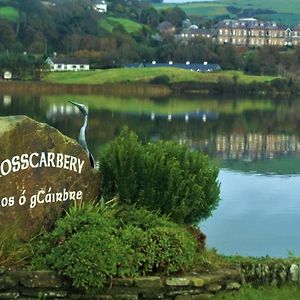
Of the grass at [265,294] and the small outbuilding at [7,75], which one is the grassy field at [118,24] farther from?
the grass at [265,294]

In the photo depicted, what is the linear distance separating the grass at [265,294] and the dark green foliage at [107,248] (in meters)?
0.65

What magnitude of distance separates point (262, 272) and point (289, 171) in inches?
895

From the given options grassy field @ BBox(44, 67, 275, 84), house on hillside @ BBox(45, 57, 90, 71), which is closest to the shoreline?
grassy field @ BBox(44, 67, 275, 84)

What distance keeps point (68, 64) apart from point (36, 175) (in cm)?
12254

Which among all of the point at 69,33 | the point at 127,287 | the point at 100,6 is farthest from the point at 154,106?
the point at 100,6

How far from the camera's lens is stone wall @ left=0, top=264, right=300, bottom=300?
939 cm

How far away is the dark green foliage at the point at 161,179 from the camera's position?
11.1 metres

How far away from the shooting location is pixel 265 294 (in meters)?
9.90

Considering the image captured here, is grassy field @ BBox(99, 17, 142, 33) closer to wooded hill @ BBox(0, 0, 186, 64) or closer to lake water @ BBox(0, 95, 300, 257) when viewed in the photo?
wooded hill @ BBox(0, 0, 186, 64)

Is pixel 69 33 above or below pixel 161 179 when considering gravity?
below

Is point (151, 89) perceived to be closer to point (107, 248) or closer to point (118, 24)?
point (118, 24)

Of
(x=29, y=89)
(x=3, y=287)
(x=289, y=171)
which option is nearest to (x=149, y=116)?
(x=289, y=171)

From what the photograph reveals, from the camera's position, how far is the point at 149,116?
62.5 m

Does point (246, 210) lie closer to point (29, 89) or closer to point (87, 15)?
point (29, 89)
